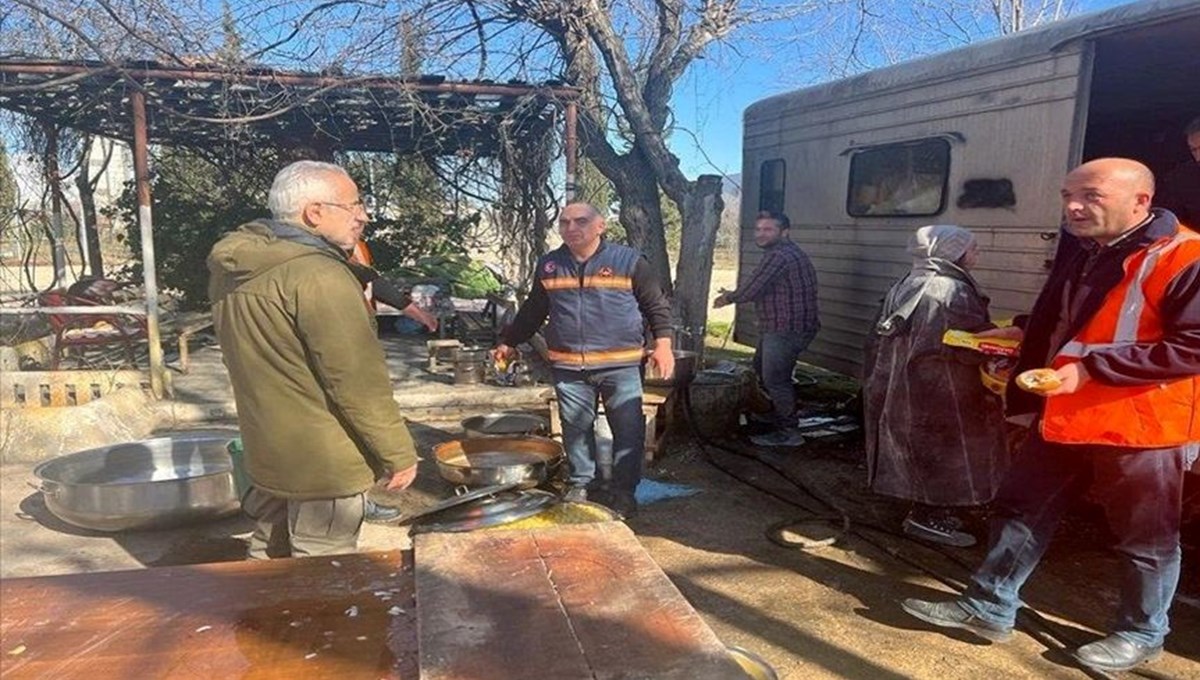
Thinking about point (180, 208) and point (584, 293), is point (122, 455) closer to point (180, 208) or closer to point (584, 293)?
point (584, 293)

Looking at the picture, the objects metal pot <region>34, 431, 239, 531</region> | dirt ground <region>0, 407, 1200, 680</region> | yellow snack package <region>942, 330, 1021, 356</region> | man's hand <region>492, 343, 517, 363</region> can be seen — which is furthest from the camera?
man's hand <region>492, 343, 517, 363</region>

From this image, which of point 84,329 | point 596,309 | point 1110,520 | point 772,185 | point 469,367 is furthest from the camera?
point 84,329

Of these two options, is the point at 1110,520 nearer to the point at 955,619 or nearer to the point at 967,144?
the point at 955,619

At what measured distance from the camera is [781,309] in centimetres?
572

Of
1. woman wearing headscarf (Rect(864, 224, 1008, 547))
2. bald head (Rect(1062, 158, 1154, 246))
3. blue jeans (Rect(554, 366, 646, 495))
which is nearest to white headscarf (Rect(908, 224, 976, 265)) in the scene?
woman wearing headscarf (Rect(864, 224, 1008, 547))

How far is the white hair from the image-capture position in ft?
7.89

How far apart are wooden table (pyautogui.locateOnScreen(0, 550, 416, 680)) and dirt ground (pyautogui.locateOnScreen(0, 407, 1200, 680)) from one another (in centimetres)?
123

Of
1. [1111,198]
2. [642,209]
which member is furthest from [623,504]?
[642,209]

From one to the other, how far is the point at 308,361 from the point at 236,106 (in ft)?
19.5

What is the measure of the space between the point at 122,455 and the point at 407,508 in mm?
1616

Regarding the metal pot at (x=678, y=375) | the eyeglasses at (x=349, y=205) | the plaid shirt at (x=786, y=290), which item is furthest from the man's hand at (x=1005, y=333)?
the eyeglasses at (x=349, y=205)

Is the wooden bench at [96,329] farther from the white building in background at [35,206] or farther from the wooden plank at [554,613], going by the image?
the wooden plank at [554,613]

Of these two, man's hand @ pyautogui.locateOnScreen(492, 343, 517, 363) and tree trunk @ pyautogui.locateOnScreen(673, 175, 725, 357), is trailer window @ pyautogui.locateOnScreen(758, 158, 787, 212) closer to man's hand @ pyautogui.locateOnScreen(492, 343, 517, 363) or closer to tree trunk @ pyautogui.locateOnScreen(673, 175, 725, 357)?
tree trunk @ pyautogui.locateOnScreen(673, 175, 725, 357)

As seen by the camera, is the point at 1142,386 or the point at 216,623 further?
the point at 1142,386
